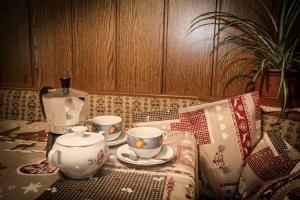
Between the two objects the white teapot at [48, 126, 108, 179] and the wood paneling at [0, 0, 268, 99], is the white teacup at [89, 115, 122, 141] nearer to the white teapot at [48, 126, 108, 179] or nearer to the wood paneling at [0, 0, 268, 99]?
the white teapot at [48, 126, 108, 179]

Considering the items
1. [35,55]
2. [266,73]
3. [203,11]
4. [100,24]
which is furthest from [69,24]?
[266,73]

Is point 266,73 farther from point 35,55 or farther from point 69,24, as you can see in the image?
point 35,55

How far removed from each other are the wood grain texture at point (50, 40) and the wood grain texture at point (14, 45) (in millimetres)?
69

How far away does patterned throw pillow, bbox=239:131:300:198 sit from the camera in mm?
1489

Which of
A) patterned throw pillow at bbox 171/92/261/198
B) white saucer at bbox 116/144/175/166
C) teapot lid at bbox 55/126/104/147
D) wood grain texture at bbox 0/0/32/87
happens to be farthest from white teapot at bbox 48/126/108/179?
wood grain texture at bbox 0/0/32/87

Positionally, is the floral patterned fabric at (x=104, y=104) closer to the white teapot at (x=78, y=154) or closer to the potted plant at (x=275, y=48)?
the potted plant at (x=275, y=48)

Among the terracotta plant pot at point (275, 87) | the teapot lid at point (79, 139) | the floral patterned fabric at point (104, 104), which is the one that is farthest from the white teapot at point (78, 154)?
the terracotta plant pot at point (275, 87)

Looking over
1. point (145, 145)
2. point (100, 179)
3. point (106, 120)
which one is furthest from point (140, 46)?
point (100, 179)

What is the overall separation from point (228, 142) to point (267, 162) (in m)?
0.25

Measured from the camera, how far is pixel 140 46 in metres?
2.16

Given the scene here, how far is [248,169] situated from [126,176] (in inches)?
35.1

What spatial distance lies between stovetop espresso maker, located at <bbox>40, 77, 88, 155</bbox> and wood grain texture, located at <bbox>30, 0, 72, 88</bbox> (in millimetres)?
1147

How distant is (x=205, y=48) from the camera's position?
2074mm

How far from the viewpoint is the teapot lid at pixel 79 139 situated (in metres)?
0.95
